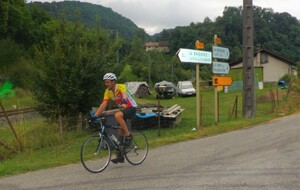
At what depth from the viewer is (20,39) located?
73125 mm

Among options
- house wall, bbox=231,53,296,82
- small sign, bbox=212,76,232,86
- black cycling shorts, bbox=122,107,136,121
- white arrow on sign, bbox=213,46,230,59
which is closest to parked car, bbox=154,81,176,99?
house wall, bbox=231,53,296,82

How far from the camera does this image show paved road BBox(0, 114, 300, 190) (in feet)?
25.8

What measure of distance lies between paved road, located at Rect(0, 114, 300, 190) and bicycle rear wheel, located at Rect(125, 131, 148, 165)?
0.16 metres

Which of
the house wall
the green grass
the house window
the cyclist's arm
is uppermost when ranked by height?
the house window

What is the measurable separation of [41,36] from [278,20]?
2525 inches

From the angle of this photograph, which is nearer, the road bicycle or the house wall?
the road bicycle

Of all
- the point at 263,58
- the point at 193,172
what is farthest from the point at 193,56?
the point at 263,58

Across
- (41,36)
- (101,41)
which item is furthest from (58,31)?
(41,36)

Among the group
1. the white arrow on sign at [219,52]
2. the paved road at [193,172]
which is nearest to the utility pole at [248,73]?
the white arrow on sign at [219,52]

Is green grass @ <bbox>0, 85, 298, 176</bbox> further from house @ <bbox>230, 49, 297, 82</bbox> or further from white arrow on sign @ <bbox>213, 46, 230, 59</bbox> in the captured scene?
house @ <bbox>230, 49, 297, 82</bbox>

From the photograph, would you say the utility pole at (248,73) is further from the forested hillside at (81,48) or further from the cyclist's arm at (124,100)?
the cyclist's arm at (124,100)

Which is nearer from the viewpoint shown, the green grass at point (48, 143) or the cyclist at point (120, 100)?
the cyclist at point (120, 100)

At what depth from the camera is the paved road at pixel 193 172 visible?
25.8 ft

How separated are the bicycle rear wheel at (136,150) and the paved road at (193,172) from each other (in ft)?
0.53
